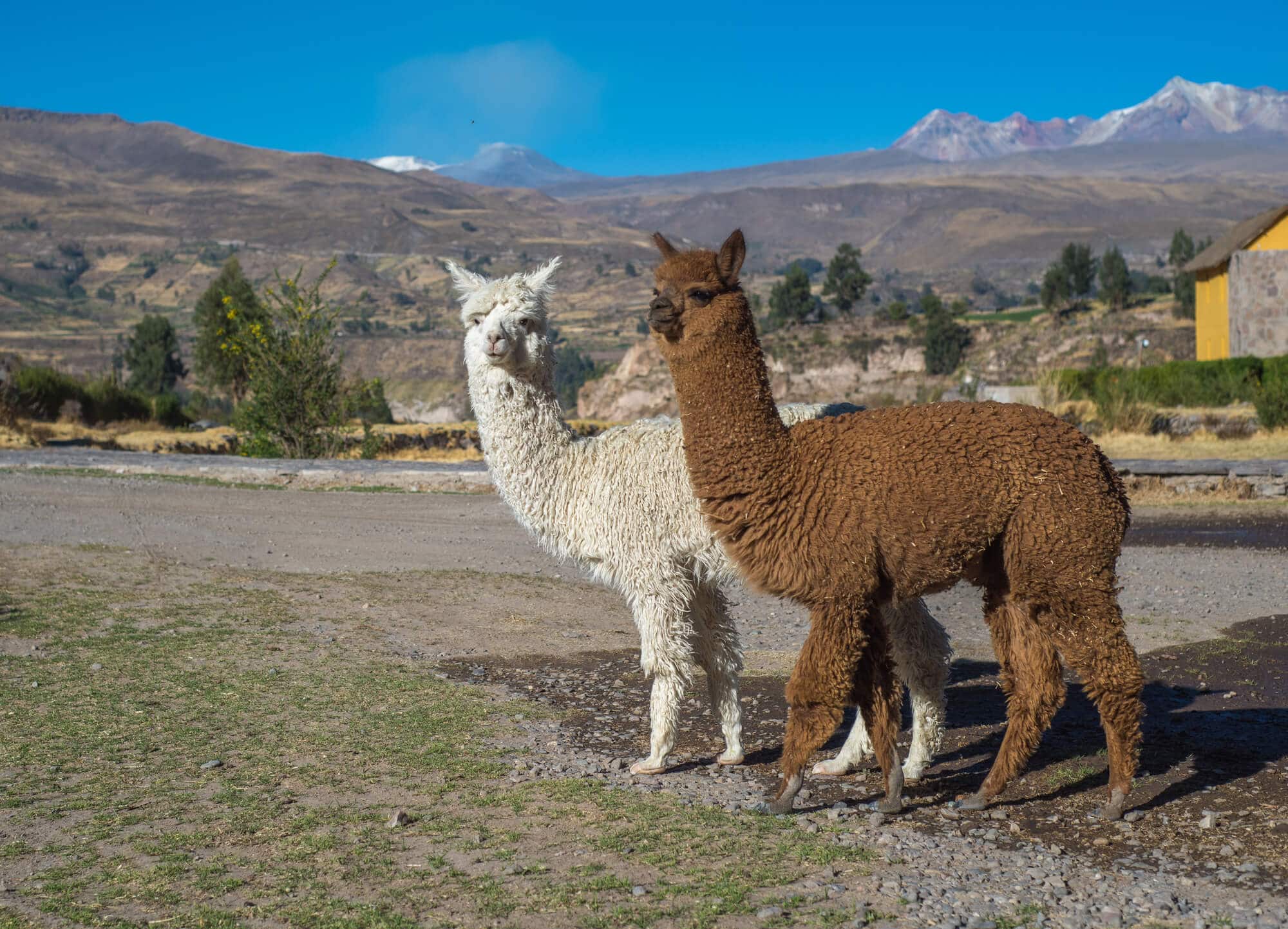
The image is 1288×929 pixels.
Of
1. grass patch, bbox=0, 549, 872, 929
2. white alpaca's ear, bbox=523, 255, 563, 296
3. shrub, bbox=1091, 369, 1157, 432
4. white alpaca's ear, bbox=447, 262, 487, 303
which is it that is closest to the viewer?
grass patch, bbox=0, 549, 872, 929

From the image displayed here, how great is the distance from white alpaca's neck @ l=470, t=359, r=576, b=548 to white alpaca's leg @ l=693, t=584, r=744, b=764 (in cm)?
85

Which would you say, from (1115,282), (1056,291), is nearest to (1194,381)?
(1115,282)

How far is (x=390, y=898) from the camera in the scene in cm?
430

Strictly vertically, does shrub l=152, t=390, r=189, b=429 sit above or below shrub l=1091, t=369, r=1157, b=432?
above

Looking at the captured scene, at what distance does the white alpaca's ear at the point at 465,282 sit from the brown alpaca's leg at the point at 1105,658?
348cm

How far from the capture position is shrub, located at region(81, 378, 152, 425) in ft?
120

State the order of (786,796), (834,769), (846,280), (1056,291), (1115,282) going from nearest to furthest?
(786,796)
(834,769)
(1115,282)
(1056,291)
(846,280)

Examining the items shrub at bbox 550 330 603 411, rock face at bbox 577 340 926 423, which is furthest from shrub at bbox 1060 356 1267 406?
shrub at bbox 550 330 603 411

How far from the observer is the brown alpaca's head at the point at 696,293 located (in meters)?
5.10

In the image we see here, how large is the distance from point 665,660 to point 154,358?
Answer: 5940 cm

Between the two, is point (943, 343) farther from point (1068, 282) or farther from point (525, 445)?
point (525, 445)

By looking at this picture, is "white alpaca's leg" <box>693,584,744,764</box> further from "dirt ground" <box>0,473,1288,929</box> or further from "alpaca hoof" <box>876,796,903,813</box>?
"alpaca hoof" <box>876,796,903,813</box>

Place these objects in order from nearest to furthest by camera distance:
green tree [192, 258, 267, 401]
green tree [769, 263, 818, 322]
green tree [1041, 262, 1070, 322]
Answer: green tree [192, 258, 267, 401]
green tree [1041, 262, 1070, 322]
green tree [769, 263, 818, 322]

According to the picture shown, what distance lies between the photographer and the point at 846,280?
7062cm
